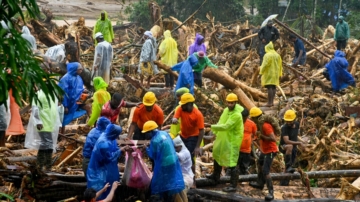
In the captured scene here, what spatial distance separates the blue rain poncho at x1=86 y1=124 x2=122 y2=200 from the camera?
9.85 meters

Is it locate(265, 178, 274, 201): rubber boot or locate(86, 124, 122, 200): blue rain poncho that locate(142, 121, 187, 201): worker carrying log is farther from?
locate(265, 178, 274, 201): rubber boot

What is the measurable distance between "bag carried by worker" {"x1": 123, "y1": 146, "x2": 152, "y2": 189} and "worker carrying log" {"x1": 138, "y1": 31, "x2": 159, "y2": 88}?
8140mm

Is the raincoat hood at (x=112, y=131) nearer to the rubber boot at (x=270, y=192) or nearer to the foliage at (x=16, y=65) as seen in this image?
the rubber boot at (x=270, y=192)

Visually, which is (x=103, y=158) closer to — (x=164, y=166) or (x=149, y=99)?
(x=164, y=166)

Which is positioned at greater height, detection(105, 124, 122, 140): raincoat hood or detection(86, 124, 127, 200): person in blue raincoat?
detection(105, 124, 122, 140): raincoat hood

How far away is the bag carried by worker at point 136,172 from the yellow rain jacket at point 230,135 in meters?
1.44

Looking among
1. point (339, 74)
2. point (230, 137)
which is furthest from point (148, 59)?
point (230, 137)

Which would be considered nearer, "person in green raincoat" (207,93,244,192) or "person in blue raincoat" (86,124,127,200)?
"person in blue raincoat" (86,124,127,200)

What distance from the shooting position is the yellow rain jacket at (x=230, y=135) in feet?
36.5

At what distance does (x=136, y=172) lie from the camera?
10148mm

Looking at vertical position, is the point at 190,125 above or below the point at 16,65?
below

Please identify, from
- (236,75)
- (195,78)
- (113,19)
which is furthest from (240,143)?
(113,19)

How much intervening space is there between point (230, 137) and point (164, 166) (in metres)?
1.71

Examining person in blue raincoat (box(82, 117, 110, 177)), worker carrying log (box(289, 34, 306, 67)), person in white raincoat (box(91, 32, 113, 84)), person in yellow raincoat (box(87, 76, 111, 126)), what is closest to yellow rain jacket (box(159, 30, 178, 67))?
person in white raincoat (box(91, 32, 113, 84))
